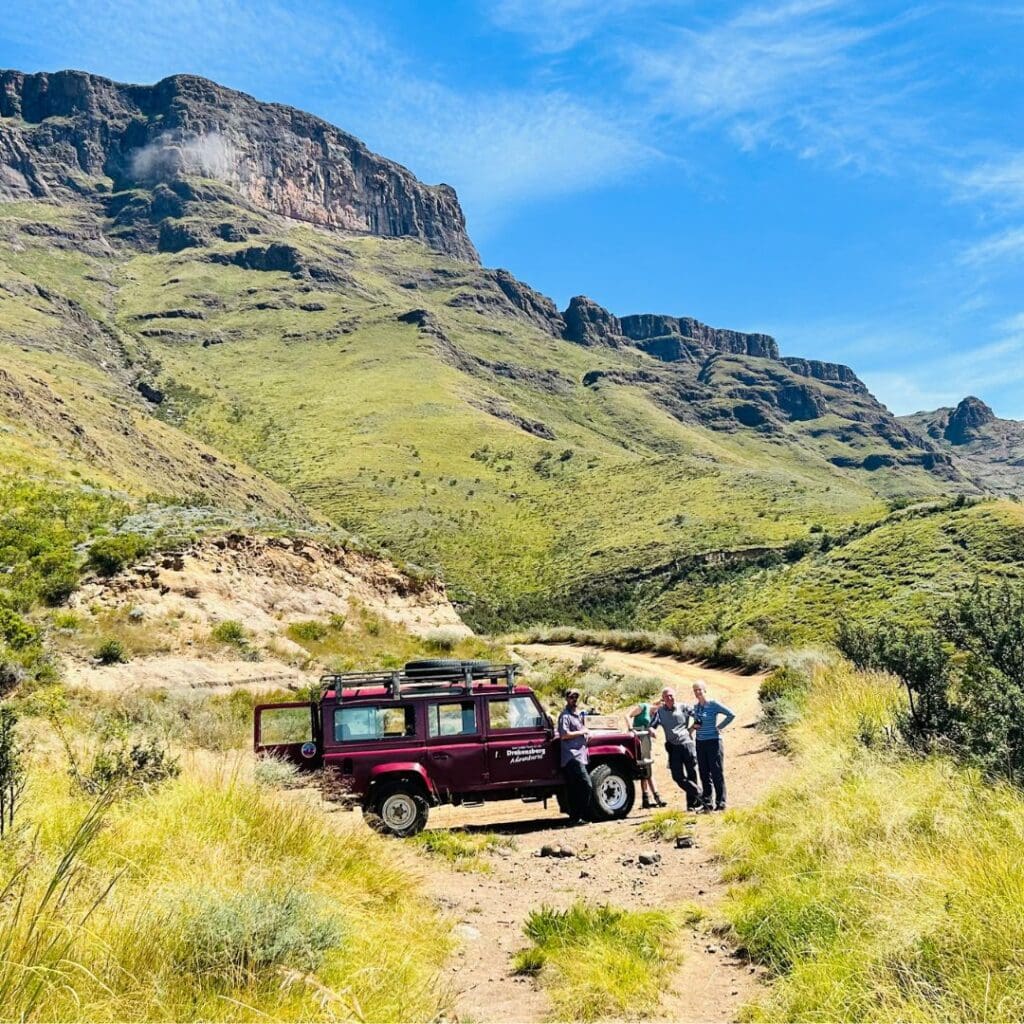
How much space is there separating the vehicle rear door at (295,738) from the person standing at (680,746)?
17.7 feet

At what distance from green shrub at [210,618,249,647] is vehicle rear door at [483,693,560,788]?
14.6 meters

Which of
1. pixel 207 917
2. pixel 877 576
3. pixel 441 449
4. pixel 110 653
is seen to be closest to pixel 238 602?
pixel 110 653

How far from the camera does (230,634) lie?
23859 mm

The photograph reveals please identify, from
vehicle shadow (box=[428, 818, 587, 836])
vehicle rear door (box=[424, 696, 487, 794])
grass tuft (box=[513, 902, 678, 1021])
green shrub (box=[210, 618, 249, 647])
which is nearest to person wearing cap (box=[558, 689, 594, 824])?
vehicle shadow (box=[428, 818, 587, 836])

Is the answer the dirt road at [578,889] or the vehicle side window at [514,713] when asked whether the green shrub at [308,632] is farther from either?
the vehicle side window at [514,713]

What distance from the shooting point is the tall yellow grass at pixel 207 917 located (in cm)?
361

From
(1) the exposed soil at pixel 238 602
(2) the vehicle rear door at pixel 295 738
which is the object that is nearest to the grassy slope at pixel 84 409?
(1) the exposed soil at pixel 238 602

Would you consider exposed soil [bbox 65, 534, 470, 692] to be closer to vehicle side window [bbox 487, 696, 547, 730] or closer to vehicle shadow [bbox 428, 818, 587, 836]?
vehicle shadow [bbox 428, 818, 587, 836]

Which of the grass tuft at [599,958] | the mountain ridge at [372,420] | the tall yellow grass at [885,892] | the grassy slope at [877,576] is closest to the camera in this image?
the tall yellow grass at [885,892]

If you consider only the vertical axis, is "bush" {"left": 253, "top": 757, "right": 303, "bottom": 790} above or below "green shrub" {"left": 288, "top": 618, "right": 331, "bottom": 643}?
below

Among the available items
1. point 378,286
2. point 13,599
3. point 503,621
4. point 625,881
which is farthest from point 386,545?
point 378,286

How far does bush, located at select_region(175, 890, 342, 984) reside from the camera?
13.7 feet

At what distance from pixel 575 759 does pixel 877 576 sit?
38541 mm

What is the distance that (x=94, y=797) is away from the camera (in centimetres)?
702
